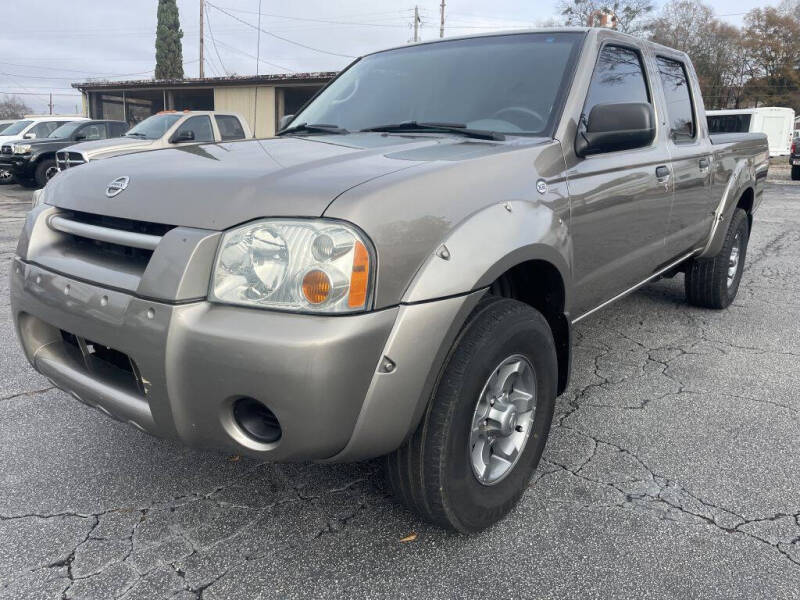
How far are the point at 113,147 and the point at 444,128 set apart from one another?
9535mm

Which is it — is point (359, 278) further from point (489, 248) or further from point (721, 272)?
point (721, 272)

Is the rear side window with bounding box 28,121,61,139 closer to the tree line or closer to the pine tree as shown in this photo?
the pine tree

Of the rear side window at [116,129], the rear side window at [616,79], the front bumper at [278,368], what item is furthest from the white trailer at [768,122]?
the front bumper at [278,368]

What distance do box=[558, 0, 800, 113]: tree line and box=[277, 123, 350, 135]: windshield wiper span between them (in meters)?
47.8

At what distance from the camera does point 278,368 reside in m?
1.62

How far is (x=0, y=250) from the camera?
7449mm

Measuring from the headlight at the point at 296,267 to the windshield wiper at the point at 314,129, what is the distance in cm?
134

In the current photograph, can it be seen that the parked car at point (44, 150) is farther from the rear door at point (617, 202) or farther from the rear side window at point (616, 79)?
the rear door at point (617, 202)

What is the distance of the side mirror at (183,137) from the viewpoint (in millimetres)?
10625

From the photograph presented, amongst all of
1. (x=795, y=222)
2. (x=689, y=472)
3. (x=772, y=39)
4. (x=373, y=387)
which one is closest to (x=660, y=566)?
(x=689, y=472)

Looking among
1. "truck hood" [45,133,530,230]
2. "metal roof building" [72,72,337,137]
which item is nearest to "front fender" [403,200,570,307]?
"truck hood" [45,133,530,230]

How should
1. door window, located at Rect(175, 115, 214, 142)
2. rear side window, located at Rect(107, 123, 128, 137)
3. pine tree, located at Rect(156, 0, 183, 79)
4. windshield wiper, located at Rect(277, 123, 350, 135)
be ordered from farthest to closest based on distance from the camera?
pine tree, located at Rect(156, 0, 183, 79)
rear side window, located at Rect(107, 123, 128, 137)
door window, located at Rect(175, 115, 214, 142)
windshield wiper, located at Rect(277, 123, 350, 135)

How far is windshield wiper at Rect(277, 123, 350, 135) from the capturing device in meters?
2.99

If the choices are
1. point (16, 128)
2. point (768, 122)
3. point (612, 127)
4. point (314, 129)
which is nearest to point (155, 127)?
point (16, 128)
